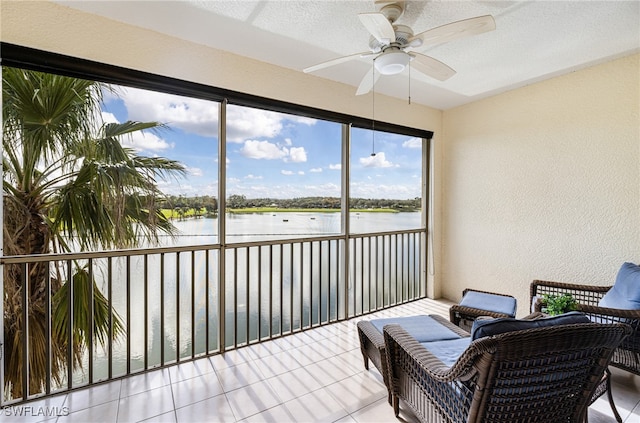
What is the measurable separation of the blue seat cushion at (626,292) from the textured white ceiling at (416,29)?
6.16ft

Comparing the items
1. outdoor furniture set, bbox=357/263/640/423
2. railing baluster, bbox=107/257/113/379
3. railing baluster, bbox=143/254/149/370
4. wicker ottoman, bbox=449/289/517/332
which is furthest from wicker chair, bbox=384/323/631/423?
railing baluster, bbox=107/257/113/379

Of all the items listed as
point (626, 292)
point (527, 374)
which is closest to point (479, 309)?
point (626, 292)

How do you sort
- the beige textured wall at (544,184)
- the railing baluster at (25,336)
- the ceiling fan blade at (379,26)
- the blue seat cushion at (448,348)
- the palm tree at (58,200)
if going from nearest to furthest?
the ceiling fan blade at (379,26), the blue seat cushion at (448,348), the railing baluster at (25,336), the palm tree at (58,200), the beige textured wall at (544,184)

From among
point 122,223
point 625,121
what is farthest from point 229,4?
point 625,121

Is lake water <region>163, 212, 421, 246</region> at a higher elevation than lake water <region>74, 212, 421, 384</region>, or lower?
higher

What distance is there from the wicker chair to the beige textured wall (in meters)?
2.12

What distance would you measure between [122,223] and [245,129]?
1.33 metres

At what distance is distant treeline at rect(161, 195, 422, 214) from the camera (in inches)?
102

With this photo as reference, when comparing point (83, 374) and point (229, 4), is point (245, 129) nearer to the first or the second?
point (229, 4)

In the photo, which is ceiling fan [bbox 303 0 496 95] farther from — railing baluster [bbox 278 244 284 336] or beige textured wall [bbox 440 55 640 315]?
railing baluster [bbox 278 244 284 336]

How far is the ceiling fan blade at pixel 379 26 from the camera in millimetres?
1646

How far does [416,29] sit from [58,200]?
293 centimetres

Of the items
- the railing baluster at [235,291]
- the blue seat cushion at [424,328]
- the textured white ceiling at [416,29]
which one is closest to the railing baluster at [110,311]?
the railing baluster at [235,291]

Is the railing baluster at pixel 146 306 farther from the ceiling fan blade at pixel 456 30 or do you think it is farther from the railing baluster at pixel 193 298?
the ceiling fan blade at pixel 456 30
